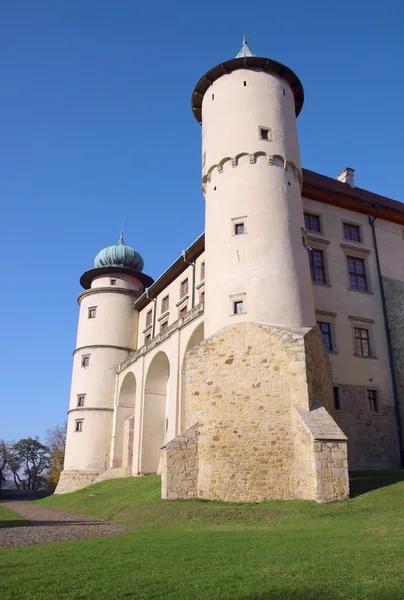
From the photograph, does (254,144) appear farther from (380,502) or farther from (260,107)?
(380,502)

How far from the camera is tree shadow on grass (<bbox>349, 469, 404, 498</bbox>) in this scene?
1552 cm

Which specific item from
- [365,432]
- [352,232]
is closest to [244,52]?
[352,232]

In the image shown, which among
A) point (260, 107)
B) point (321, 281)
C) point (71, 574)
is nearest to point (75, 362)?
point (321, 281)

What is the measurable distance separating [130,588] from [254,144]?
735 inches

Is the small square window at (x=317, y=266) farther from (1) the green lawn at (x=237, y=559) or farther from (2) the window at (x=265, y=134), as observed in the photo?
(1) the green lawn at (x=237, y=559)

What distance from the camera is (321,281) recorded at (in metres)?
25.0

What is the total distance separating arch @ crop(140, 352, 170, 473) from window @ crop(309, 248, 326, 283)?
11.3 metres

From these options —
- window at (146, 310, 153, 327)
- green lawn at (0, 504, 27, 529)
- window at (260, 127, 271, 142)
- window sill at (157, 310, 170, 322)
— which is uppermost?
window at (260, 127, 271, 142)

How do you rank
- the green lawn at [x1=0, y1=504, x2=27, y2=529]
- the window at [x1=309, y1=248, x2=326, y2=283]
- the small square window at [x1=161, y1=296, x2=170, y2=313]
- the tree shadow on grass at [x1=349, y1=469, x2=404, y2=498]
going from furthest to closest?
the small square window at [x1=161, y1=296, x2=170, y2=313] → the window at [x1=309, y1=248, x2=326, y2=283] → the green lawn at [x1=0, y1=504, x2=27, y2=529] → the tree shadow on grass at [x1=349, y1=469, x2=404, y2=498]

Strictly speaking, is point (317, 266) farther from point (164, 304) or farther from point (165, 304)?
point (164, 304)

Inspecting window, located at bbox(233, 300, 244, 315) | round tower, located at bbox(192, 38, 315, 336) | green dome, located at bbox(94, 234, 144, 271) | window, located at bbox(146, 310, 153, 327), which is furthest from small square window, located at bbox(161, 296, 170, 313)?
window, located at bbox(233, 300, 244, 315)

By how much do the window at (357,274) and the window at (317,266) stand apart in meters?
1.67

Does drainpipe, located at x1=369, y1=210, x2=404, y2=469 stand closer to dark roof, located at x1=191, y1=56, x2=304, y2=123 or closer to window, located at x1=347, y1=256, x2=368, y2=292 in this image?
window, located at x1=347, y1=256, x2=368, y2=292

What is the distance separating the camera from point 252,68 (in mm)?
22922
